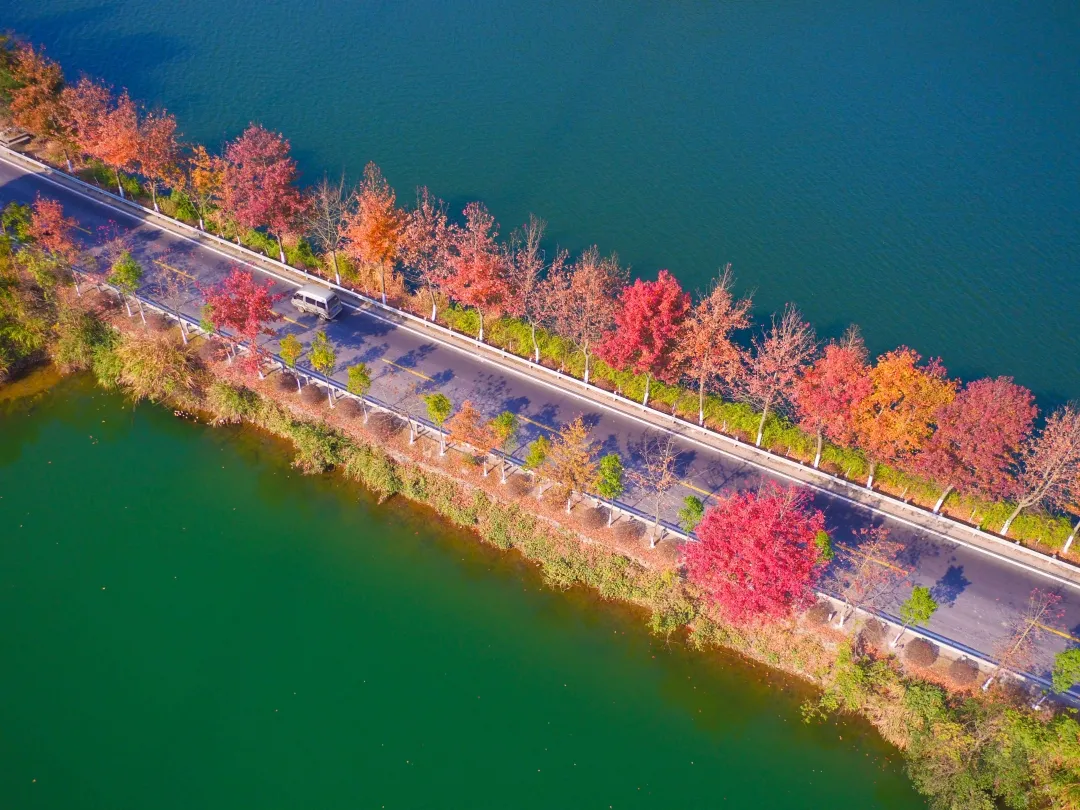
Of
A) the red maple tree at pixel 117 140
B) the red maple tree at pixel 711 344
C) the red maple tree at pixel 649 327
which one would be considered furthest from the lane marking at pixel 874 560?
the red maple tree at pixel 117 140

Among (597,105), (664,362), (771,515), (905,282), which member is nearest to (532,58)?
(597,105)

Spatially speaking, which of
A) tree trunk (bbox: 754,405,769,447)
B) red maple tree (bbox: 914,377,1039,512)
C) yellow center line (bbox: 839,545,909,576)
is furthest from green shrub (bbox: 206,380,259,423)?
red maple tree (bbox: 914,377,1039,512)

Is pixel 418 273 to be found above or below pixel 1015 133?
below

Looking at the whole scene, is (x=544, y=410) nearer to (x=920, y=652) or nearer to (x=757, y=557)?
(x=757, y=557)

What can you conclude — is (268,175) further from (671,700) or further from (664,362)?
(671,700)

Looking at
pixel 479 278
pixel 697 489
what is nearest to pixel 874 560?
pixel 697 489

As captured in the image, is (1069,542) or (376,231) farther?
(376,231)

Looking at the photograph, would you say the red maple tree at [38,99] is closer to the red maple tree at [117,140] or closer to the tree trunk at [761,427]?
the red maple tree at [117,140]
